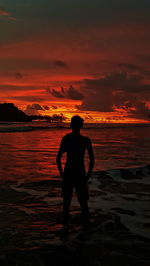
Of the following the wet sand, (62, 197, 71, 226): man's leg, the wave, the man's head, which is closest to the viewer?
the wet sand

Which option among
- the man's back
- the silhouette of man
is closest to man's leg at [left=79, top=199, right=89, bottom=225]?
the silhouette of man

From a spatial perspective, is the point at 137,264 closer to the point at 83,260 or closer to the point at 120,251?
the point at 120,251

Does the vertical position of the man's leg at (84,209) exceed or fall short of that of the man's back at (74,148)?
it falls short

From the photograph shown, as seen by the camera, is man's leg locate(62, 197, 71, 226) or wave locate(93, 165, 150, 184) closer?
man's leg locate(62, 197, 71, 226)

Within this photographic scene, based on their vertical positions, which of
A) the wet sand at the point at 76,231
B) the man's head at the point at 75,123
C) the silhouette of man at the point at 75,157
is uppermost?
the man's head at the point at 75,123

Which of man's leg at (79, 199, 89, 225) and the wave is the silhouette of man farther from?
the wave

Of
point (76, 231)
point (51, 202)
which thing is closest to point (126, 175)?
point (51, 202)

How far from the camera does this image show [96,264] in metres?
4.69

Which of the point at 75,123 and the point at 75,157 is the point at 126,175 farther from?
the point at 75,123

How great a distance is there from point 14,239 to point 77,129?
2.64m

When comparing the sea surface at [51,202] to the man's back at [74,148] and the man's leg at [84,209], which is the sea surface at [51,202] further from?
the man's back at [74,148]

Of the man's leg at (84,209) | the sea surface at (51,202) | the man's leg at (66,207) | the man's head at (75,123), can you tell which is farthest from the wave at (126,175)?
the man's head at (75,123)

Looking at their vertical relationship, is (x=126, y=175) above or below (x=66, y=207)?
below

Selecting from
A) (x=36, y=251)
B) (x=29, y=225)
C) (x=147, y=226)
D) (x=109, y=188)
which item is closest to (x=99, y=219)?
(x=147, y=226)
